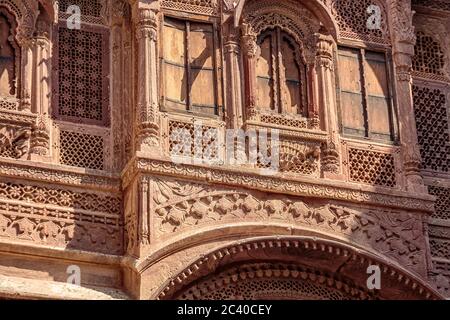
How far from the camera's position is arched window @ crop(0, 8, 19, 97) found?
1338cm

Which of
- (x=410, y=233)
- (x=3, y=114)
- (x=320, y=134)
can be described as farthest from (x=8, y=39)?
(x=410, y=233)

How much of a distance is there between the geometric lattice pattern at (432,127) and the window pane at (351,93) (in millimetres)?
676

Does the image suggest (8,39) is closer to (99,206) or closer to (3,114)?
(3,114)

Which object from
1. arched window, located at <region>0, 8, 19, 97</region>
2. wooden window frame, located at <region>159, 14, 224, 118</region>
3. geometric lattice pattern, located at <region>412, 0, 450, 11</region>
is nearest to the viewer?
arched window, located at <region>0, 8, 19, 97</region>

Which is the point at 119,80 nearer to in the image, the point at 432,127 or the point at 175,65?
the point at 175,65

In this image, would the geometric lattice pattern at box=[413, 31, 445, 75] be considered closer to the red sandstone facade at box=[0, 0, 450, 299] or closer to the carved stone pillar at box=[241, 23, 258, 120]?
the red sandstone facade at box=[0, 0, 450, 299]

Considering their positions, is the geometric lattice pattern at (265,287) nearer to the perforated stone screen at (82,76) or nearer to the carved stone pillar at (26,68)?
the perforated stone screen at (82,76)

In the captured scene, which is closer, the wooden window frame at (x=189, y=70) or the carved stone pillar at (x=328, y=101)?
the wooden window frame at (x=189, y=70)

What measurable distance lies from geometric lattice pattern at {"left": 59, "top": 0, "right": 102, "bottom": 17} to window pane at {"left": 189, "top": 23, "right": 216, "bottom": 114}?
0.84 meters

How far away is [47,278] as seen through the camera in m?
12.7

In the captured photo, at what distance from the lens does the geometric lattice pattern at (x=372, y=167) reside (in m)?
13.8

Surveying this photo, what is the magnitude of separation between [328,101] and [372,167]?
0.69m

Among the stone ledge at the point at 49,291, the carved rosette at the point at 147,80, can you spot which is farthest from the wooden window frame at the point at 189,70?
the stone ledge at the point at 49,291

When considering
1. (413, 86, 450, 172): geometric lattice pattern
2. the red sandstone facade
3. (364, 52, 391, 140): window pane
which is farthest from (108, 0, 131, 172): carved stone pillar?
(413, 86, 450, 172): geometric lattice pattern
